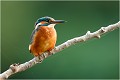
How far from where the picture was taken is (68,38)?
4.91m

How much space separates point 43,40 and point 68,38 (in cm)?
298

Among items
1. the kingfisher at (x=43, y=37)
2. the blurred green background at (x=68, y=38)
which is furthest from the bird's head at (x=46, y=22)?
the blurred green background at (x=68, y=38)

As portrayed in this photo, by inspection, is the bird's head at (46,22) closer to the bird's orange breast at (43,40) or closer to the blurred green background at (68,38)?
the bird's orange breast at (43,40)

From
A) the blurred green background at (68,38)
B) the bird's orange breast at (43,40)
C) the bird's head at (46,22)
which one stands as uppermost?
the blurred green background at (68,38)

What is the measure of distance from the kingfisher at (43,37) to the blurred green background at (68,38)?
2683 mm

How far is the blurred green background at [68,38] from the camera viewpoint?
4836 mm

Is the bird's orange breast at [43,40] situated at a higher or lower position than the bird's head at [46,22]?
lower

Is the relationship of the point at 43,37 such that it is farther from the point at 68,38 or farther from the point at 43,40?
the point at 68,38

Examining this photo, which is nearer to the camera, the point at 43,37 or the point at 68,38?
the point at 43,37

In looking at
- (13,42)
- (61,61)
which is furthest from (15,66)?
(13,42)

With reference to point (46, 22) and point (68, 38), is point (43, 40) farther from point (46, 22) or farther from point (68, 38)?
point (68, 38)

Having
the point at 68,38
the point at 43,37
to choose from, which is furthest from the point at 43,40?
the point at 68,38

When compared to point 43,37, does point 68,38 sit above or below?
above

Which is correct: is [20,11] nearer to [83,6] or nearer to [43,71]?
[83,6]
